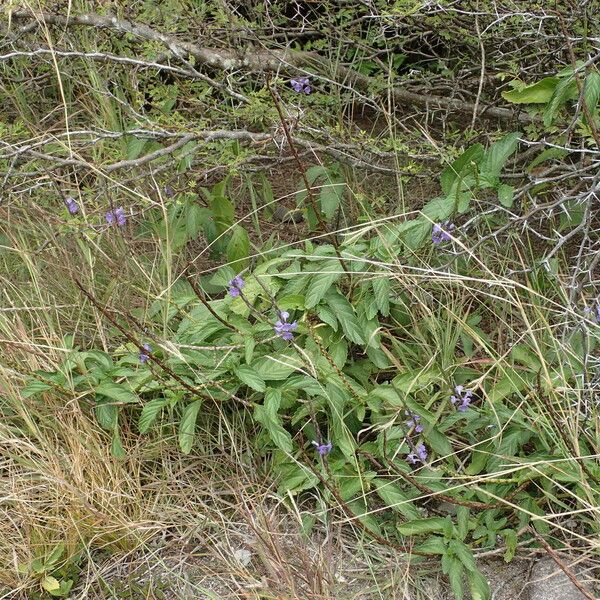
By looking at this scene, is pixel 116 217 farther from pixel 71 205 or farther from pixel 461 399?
pixel 461 399

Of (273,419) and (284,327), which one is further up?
(284,327)

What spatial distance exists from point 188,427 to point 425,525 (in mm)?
673

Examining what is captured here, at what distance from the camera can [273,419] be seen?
2148 millimetres

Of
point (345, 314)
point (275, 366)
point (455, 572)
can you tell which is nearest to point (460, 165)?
point (345, 314)

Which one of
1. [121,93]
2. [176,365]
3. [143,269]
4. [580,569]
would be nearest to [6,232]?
[143,269]

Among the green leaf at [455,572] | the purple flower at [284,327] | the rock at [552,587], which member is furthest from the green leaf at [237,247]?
the rock at [552,587]

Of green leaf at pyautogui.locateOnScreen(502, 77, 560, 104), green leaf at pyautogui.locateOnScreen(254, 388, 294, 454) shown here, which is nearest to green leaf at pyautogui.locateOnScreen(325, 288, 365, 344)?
green leaf at pyautogui.locateOnScreen(254, 388, 294, 454)

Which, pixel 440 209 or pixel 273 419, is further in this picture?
pixel 440 209

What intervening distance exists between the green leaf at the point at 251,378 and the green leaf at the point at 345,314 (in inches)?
11.1

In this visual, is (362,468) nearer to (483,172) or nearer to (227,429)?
(227,429)

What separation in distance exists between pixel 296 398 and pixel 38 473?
771 millimetres

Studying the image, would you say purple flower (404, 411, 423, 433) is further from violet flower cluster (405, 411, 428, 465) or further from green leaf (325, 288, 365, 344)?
green leaf (325, 288, 365, 344)

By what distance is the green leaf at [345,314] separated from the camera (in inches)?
90.5

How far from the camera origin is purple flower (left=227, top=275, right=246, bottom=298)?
220 cm
